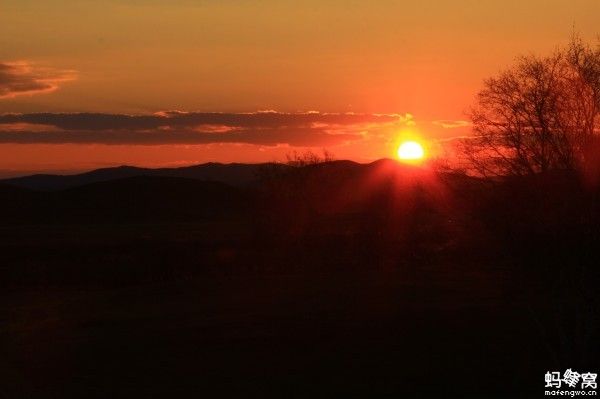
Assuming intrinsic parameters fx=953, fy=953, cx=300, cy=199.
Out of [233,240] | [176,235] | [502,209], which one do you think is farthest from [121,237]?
[502,209]

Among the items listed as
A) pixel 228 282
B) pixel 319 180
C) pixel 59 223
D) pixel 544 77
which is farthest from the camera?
pixel 59 223

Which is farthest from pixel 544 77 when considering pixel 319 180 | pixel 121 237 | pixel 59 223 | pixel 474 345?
pixel 59 223

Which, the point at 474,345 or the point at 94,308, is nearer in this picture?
the point at 474,345

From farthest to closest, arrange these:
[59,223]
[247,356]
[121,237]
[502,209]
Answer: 1. [59,223]
2. [121,237]
3. [247,356]
4. [502,209]

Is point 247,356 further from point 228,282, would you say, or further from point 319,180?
point 319,180

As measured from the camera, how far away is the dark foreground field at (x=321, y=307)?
68.9 feet

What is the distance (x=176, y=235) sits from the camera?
297 ft

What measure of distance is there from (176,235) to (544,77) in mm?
60257

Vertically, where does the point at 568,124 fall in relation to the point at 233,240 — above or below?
above

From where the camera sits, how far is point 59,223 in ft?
406

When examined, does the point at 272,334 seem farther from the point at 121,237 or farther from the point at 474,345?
the point at 121,237

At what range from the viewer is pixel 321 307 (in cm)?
3725

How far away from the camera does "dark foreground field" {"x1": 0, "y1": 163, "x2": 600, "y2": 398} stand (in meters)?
21.0

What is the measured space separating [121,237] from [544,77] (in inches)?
2367
